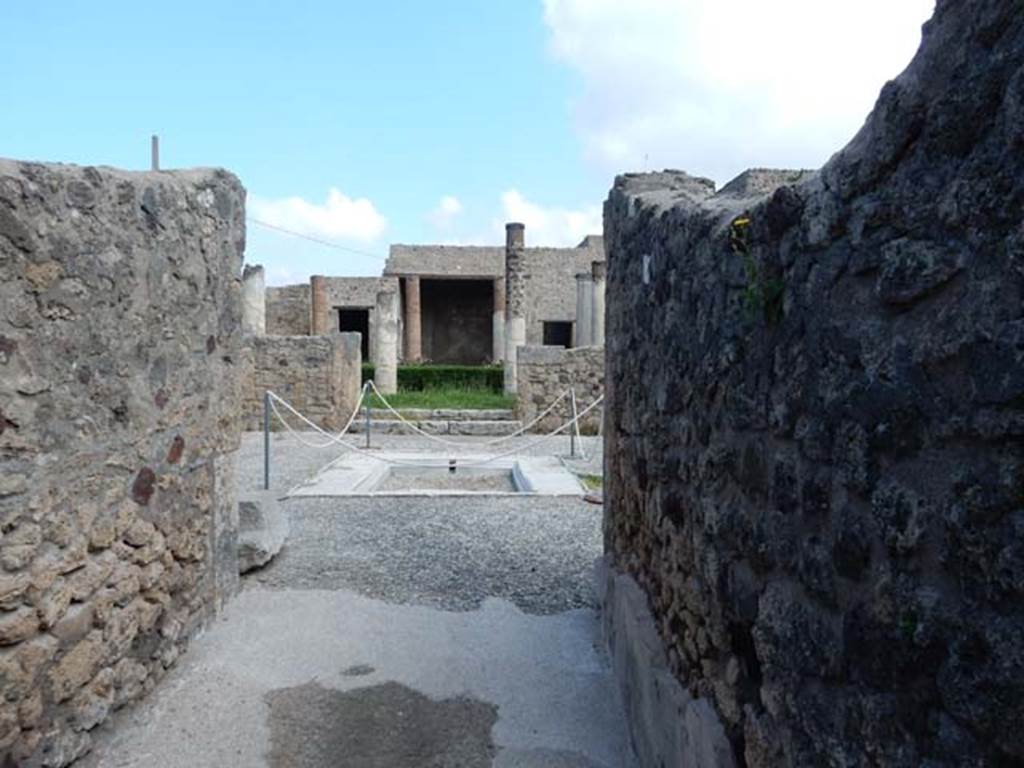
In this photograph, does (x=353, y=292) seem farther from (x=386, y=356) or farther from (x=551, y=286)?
(x=386, y=356)

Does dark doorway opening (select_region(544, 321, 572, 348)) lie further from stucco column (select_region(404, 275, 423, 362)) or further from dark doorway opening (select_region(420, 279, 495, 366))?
stucco column (select_region(404, 275, 423, 362))

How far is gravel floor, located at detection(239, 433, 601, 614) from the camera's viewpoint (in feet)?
14.9

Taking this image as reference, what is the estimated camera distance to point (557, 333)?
2898cm

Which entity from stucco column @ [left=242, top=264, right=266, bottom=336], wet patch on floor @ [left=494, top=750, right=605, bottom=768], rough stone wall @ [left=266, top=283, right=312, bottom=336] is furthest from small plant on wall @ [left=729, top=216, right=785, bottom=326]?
rough stone wall @ [left=266, top=283, right=312, bottom=336]

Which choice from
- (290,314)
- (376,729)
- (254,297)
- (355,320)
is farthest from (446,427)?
(355,320)

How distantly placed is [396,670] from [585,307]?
58.0 ft

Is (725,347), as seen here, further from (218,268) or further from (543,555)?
(543,555)

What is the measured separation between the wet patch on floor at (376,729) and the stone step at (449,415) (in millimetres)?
10751

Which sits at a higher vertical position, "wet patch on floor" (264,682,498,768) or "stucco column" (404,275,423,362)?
"stucco column" (404,275,423,362)

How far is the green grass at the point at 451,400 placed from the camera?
51.7ft

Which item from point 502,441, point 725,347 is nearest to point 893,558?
point 725,347

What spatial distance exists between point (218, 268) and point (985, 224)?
3.34 metres

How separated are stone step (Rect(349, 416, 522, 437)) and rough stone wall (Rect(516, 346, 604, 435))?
0.46m

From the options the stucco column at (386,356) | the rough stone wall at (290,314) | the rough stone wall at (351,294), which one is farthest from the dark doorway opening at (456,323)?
the stucco column at (386,356)
